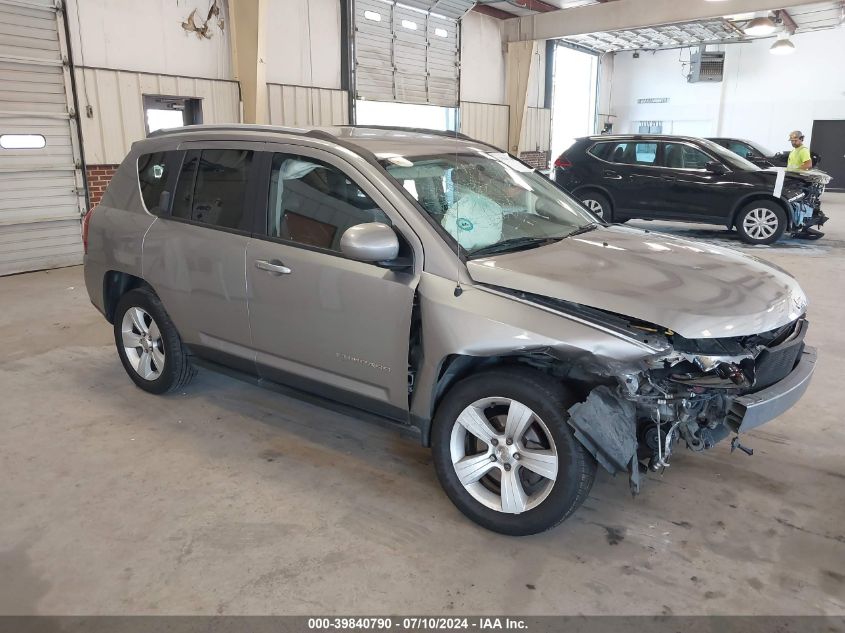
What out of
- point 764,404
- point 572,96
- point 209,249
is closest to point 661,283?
point 764,404

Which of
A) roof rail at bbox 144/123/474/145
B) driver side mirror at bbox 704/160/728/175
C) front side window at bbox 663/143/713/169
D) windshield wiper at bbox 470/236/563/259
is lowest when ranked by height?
windshield wiper at bbox 470/236/563/259

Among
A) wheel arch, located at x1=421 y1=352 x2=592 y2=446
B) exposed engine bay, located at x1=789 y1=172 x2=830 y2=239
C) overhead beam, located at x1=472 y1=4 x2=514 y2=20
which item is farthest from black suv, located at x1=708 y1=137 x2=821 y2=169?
wheel arch, located at x1=421 y1=352 x2=592 y2=446

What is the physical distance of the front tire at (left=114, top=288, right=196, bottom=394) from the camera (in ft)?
12.8

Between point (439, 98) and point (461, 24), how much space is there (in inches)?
76.0

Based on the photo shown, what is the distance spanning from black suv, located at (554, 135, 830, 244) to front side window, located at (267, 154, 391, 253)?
7.09 meters

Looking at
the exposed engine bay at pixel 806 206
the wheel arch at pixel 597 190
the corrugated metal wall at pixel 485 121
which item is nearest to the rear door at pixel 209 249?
the wheel arch at pixel 597 190

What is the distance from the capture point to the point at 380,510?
9.45 ft

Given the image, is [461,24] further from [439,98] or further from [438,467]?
[438,467]

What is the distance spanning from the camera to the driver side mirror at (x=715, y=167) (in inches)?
382

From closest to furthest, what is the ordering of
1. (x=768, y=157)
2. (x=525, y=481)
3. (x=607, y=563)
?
(x=607, y=563), (x=525, y=481), (x=768, y=157)

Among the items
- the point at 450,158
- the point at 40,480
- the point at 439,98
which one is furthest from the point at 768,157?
the point at 40,480

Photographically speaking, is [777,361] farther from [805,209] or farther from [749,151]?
[749,151]

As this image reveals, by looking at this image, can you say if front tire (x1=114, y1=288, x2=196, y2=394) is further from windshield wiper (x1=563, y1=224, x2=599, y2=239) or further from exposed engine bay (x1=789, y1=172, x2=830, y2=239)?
exposed engine bay (x1=789, y1=172, x2=830, y2=239)

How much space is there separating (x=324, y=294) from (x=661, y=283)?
148 centimetres
